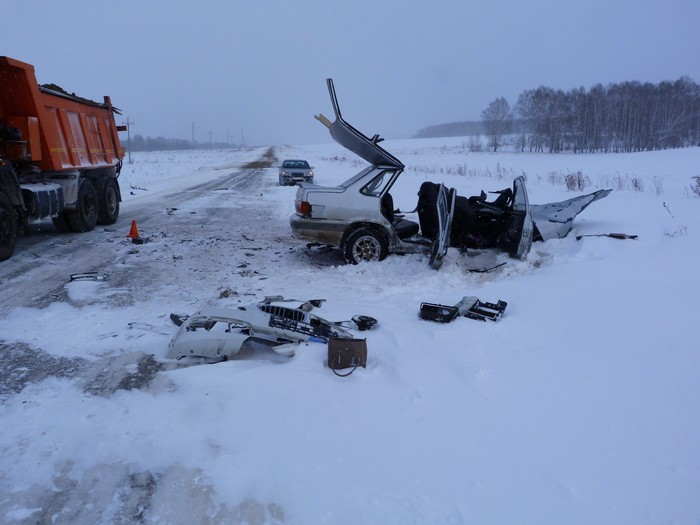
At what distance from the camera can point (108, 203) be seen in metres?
11.9

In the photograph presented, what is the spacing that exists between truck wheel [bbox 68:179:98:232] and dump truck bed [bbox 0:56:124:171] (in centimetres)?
48

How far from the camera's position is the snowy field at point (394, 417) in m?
2.55

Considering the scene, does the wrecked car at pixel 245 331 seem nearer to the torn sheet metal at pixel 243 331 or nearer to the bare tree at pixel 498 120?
the torn sheet metal at pixel 243 331

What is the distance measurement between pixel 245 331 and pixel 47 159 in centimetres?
726

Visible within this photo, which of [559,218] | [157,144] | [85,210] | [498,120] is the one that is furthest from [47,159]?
[157,144]

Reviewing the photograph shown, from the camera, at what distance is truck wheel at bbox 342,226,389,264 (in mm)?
7598

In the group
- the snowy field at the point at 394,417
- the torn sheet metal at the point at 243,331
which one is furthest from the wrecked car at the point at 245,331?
the snowy field at the point at 394,417

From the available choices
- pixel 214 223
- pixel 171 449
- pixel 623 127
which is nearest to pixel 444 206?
pixel 171 449

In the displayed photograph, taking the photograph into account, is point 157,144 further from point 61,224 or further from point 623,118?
point 61,224

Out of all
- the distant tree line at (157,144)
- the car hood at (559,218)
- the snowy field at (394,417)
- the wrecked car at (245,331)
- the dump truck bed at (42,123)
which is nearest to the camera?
the snowy field at (394,417)

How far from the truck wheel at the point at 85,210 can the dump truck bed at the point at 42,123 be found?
483mm

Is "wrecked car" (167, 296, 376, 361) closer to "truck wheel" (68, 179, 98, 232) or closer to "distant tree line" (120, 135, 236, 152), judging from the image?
"truck wheel" (68, 179, 98, 232)

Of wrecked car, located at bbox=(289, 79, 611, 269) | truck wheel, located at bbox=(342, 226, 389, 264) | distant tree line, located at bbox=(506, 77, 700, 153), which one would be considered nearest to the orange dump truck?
wrecked car, located at bbox=(289, 79, 611, 269)

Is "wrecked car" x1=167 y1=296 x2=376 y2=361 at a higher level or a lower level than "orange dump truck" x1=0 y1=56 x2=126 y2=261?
lower
